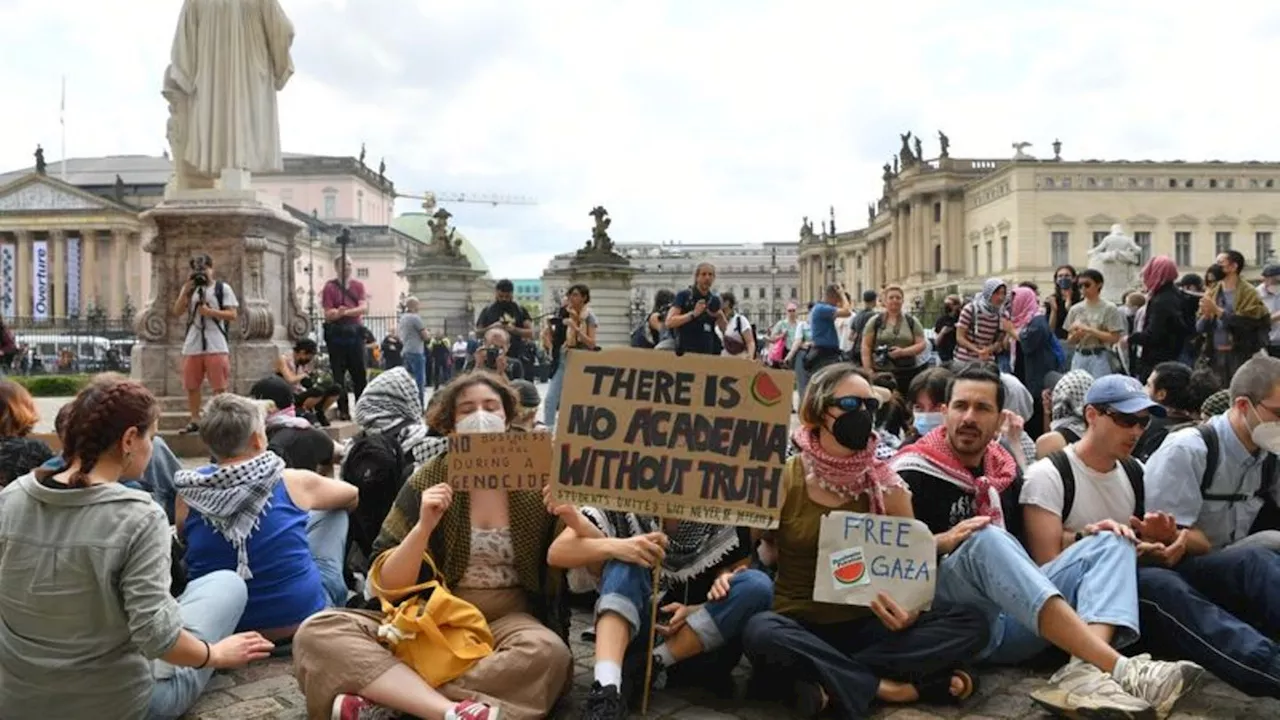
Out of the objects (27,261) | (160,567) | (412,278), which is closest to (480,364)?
(160,567)

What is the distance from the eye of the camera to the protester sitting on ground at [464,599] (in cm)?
382

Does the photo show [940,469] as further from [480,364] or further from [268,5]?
[268,5]

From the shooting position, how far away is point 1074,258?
76812 mm

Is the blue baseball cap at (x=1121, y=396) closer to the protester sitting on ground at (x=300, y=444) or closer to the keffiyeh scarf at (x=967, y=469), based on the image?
the keffiyeh scarf at (x=967, y=469)

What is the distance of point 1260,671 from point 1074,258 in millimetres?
79005

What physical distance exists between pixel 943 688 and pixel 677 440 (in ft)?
4.97

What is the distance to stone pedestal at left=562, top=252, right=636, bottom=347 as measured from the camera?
27.2m

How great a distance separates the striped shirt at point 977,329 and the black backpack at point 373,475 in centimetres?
675

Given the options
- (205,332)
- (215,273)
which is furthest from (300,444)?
(215,273)

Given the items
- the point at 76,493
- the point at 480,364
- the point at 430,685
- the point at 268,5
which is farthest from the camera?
the point at 480,364

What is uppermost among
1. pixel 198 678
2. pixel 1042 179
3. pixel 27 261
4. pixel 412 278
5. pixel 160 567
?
Result: pixel 1042 179

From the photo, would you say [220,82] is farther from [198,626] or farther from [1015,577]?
[1015,577]

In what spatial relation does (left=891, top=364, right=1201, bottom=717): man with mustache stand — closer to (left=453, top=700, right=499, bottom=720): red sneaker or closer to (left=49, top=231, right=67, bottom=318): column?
(left=453, top=700, right=499, bottom=720): red sneaker

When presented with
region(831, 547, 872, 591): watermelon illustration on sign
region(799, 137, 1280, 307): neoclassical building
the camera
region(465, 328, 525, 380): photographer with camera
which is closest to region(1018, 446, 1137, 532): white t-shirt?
region(831, 547, 872, 591): watermelon illustration on sign
